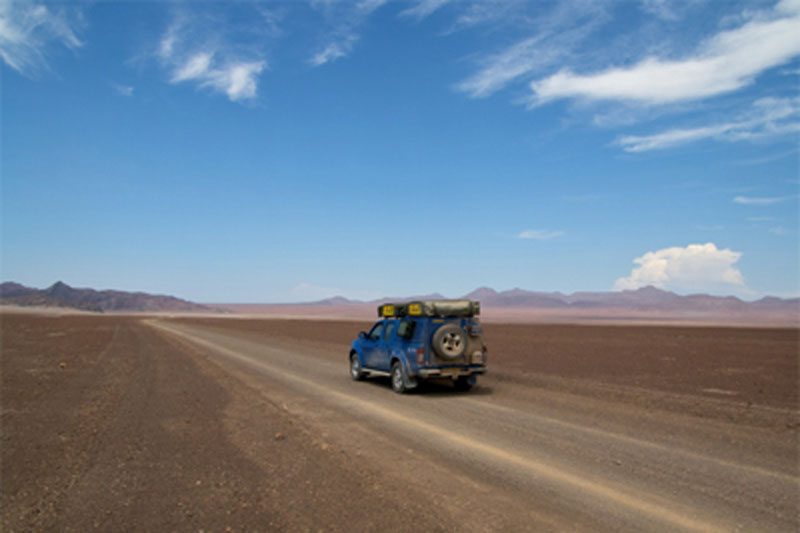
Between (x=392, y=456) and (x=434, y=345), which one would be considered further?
(x=434, y=345)

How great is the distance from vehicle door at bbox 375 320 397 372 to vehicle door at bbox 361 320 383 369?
0.43ft

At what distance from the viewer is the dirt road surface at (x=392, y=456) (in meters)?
5.57

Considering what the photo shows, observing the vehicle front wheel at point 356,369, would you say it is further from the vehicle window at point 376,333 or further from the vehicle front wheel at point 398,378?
the vehicle front wheel at point 398,378

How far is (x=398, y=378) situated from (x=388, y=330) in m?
1.69

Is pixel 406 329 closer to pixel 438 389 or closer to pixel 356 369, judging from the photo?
pixel 438 389

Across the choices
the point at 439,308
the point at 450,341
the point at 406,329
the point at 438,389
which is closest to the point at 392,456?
the point at 450,341

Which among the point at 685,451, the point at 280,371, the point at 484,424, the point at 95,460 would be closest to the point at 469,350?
the point at 484,424

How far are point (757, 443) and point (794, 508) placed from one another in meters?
3.33

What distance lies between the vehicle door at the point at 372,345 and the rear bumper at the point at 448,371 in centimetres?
233

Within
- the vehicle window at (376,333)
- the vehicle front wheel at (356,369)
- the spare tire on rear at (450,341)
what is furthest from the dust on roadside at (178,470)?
the spare tire on rear at (450,341)

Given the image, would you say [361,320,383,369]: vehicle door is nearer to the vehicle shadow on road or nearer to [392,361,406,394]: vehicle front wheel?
the vehicle shadow on road

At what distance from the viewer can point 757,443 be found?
884cm

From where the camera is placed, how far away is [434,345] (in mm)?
13523

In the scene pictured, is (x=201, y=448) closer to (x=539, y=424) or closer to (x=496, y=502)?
(x=496, y=502)
